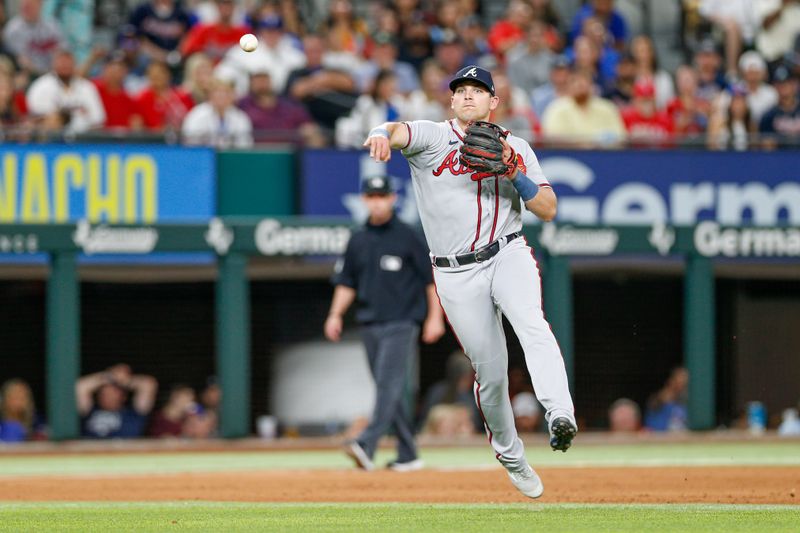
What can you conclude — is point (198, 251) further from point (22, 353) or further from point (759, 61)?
Result: point (759, 61)

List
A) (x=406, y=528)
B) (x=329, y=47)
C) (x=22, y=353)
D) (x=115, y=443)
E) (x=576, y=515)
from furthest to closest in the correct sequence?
1. (x=329, y=47)
2. (x=22, y=353)
3. (x=115, y=443)
4. (x=576, y=515)
5. (x=406, y=528)

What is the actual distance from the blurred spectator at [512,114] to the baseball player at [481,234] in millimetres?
7214

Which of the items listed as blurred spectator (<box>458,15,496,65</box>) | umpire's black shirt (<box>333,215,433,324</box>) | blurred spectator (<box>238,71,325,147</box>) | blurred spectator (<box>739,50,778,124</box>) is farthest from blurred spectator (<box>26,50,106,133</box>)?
blurred spectator (<box>739,50,778,124</box>)

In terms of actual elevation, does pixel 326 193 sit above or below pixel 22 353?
above

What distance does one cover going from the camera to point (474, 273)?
736 centimetres

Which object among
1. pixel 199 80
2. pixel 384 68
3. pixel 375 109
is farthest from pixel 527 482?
pixel 384 68

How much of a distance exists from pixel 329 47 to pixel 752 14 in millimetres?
5147

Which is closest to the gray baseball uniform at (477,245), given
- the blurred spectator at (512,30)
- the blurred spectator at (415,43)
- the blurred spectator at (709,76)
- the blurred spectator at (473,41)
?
the blurred spectator at (473,41)

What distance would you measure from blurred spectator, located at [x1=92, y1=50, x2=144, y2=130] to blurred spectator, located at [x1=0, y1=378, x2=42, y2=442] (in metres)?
2.69

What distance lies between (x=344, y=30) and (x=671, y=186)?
4052mm

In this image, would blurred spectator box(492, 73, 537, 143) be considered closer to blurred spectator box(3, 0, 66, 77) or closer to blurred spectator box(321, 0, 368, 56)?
blurred spectator box(321, 0, 368, 56)

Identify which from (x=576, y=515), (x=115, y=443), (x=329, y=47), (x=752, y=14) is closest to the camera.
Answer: (x=576, y=515)

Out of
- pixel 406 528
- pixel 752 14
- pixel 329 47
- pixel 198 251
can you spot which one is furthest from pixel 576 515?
pixel 752 14

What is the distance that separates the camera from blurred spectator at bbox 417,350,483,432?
14.6 meters
